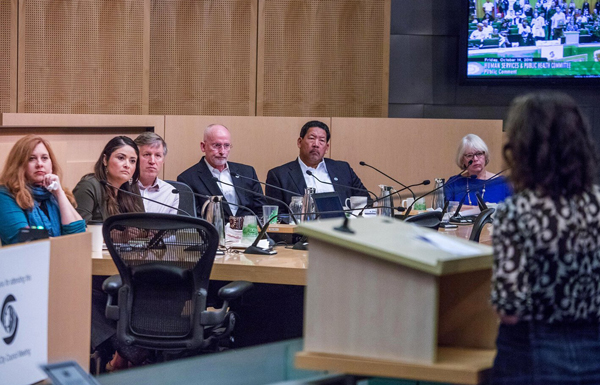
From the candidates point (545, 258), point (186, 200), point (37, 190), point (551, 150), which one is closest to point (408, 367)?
point (545, 258)

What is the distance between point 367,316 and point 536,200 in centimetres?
39

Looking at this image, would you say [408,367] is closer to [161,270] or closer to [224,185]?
[161,270]

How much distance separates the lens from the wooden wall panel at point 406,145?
21.1 ft

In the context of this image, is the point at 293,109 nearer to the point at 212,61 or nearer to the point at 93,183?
the point at 212,61

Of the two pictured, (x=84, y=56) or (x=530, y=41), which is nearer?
(x=84, y=56)

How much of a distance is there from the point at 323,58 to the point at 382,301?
5.60m

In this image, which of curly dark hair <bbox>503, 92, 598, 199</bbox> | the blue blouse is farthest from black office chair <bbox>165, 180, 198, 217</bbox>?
curly dark hair <bbox>503, 92, 598, 199</bbox>

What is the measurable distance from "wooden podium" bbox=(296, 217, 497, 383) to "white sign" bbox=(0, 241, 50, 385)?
0.67 metres

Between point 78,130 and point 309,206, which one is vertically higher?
point 78,130

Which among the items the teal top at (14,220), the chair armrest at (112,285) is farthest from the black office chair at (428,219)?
the teal top at (14,220)

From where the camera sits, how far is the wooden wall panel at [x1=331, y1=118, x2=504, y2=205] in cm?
643

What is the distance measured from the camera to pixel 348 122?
21.1 ft

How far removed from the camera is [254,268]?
3090mm

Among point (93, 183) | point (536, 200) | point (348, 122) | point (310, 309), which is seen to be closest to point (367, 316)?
point (310, 309)
